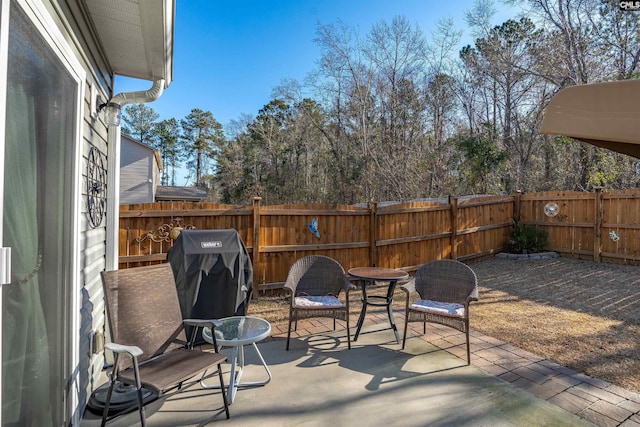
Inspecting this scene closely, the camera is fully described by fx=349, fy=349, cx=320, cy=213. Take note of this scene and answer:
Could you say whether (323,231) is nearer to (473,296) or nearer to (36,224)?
(473,296)

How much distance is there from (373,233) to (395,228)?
62 cm

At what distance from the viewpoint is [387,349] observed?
11.6ft

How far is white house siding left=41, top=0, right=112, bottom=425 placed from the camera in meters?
2.13

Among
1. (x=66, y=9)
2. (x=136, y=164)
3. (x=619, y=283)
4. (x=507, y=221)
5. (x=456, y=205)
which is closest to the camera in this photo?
(x=66, y=9)

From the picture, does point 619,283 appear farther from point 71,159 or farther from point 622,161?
point 71,159

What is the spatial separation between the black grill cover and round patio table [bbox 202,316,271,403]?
0.63 meters

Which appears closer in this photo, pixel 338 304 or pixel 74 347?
pixel 74 347

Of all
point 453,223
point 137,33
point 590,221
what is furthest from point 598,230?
point 137,33

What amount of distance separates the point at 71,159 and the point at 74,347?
115 cm

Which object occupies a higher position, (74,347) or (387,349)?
(74,347)

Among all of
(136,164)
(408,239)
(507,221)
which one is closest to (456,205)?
(408,239)

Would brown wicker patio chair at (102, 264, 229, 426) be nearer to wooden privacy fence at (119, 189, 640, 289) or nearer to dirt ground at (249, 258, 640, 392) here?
dirt ground at (249, 258, 640, 392)

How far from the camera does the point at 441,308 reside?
346 cm

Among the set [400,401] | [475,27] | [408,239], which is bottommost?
[400,401]
